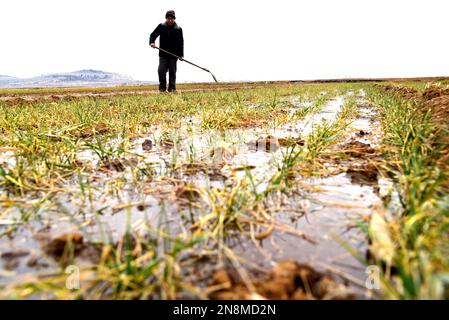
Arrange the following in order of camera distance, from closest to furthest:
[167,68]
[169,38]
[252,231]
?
[252,231]
[169,38]
[167,68]

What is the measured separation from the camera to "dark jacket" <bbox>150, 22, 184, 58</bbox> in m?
10.3

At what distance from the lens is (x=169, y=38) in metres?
10.5

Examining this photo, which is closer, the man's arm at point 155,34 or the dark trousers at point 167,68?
the man's arm at point 155,34

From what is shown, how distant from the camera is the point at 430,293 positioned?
0.79 m

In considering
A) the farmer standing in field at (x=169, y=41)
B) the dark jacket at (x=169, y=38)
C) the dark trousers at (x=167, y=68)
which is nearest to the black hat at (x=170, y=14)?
the farmer standing in field at (x=169, y=41)

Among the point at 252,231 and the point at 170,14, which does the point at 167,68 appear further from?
the point at 252,231

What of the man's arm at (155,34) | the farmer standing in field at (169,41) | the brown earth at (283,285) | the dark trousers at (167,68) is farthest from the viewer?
the dark trousers at (167,68)

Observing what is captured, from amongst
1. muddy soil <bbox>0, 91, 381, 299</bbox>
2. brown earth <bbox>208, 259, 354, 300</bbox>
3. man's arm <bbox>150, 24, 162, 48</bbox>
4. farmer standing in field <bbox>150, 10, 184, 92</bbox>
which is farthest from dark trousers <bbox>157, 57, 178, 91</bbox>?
brown earth <bbox>208, 259, 354, 300</bbox>

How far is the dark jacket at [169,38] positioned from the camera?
10313 mm

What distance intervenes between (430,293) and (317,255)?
0.39 meters

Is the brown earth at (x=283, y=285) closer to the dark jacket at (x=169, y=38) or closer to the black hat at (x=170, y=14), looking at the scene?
the dark jacket at (x=169, y=38)

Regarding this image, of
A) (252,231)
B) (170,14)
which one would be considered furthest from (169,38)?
(252,231)

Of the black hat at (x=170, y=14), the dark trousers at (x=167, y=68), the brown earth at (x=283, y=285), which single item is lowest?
the brown earth at (x=283, y=285)
